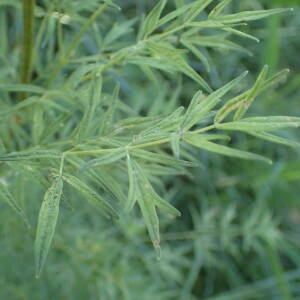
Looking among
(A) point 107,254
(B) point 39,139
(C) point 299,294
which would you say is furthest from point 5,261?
(C) point 299,294

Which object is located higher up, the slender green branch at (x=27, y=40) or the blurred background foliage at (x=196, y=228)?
the slender green branch at (x=27, y=40)

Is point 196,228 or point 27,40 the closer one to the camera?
point 27,40

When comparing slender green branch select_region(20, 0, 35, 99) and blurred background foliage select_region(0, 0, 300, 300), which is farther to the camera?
blurred background foliage select_region(0, 0, 300, 300)

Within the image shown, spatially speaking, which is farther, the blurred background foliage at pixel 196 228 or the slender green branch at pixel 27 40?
the blurred background foliage at pixel 196 228

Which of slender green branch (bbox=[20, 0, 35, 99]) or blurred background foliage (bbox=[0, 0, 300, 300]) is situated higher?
slender green branch (bbox=[20, 0, 35, 99])

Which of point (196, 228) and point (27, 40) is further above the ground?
point (27, 40)
